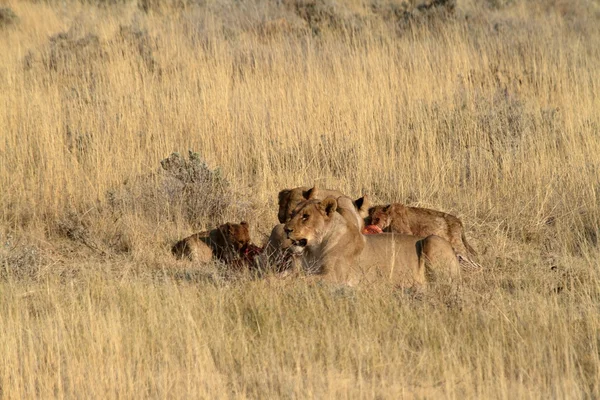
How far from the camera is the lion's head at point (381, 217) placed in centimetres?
891

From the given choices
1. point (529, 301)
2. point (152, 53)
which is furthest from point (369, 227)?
point (152, 53)

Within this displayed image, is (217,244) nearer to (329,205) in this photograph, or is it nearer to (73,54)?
(329,205)

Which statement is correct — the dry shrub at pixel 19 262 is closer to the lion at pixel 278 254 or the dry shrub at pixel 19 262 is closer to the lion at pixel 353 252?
the lion at pixel 278 254

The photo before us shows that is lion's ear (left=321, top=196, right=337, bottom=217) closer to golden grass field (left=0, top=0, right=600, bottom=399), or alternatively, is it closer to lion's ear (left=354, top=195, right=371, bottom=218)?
golden grass field (left=0, top=0, right=600, bottom=399)

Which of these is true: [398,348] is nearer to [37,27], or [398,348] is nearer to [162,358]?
[162,358]

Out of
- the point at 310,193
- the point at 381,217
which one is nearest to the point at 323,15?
the point at 381,217

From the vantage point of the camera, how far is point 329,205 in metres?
7.45

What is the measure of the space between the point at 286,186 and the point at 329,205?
2820 mm

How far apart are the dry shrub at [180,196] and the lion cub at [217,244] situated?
2.36 feet

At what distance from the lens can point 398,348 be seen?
5.77 meters

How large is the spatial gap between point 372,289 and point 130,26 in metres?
10.1

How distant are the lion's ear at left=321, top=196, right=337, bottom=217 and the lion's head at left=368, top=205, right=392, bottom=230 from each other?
1.47 meters

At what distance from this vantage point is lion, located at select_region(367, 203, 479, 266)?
338 inches

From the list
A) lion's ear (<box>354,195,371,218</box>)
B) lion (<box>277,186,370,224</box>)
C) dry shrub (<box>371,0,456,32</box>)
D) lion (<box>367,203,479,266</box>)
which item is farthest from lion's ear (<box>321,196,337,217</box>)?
dry shrub (<box>371,0,456,32</box>)
